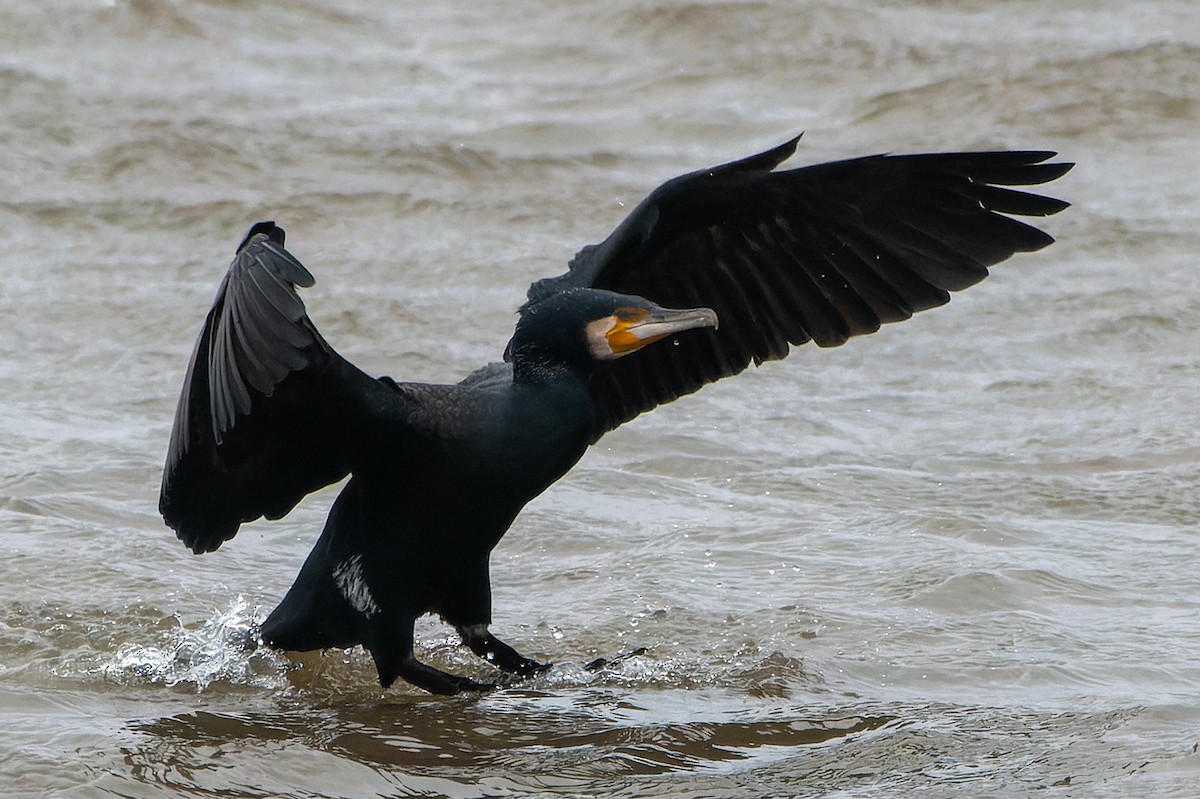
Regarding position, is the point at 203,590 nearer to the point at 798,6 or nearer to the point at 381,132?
the point at 381,132

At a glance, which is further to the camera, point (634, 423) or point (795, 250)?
point (634, 423)

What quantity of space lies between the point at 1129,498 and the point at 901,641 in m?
1.53

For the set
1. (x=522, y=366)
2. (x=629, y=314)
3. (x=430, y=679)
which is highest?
(x=629, y=314)

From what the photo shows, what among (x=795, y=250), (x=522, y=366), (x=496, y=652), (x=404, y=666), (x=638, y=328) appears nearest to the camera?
(x=638, y=328)

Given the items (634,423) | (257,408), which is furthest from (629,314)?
(634,423)

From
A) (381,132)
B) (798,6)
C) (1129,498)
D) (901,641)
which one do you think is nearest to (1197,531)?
(1129,498)

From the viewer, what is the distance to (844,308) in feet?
16.3

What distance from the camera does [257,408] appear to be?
13.9 feet

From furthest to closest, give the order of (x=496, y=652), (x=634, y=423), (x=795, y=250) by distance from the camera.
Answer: (x=634, y=423)
(x=795, y=250)
(x=496, y=652)

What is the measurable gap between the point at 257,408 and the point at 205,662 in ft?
2.97

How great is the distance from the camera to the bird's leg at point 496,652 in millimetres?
4770

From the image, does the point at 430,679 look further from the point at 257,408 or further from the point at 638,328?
the point at 638,328

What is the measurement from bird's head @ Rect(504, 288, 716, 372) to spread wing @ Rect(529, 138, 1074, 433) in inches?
11.3

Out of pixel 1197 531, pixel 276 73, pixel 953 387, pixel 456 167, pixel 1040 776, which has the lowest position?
pixel 1040 776
